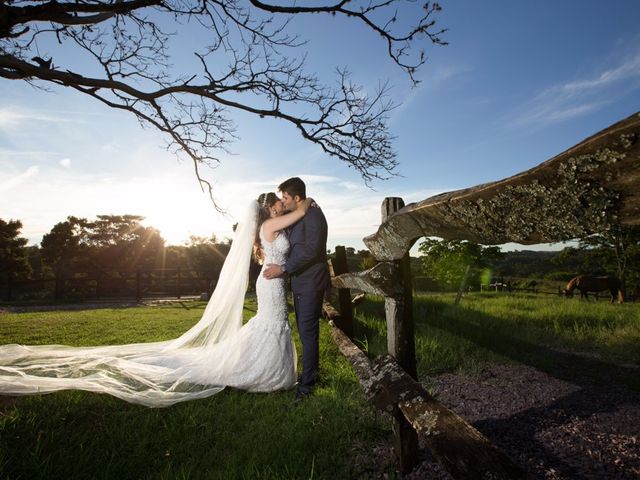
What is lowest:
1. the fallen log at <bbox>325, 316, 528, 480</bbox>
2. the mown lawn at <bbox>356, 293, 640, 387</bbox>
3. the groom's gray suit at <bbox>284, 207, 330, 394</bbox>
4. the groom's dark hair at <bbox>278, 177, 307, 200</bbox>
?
the mown lawn at <bbox>356, 293, 640, 387</bbox>

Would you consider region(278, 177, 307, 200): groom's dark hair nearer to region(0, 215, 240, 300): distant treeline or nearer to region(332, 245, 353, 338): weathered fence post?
region(332, 245, 353, 338): weathered fence post

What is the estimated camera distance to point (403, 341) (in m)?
2.43

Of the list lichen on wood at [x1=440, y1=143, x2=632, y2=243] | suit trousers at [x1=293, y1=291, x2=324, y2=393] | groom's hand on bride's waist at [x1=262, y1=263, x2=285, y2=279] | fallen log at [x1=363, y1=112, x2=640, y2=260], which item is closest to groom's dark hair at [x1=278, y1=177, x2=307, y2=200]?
groom's hand on bride's waist at [x1=262, y1=263, x2=285, y2=279]

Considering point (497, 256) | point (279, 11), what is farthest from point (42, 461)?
point (497, 256)

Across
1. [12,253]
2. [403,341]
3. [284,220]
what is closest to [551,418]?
[403,341]

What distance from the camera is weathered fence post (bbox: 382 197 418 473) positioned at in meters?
2.39

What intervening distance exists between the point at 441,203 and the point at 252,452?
253cm

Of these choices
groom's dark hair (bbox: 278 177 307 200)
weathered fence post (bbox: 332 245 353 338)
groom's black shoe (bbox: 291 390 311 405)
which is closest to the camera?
groom's black shoe (bbox: 291 390 311 405)

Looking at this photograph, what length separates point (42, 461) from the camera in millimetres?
2697

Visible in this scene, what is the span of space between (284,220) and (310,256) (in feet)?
2.16

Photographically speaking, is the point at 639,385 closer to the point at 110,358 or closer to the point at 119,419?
the point at 119,419

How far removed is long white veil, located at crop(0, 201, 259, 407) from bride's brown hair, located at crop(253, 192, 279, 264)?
0.25 ft

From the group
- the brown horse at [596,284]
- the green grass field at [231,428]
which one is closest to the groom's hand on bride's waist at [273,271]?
the green grass field at [231,428]

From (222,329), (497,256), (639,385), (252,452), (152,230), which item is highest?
(152,230)
